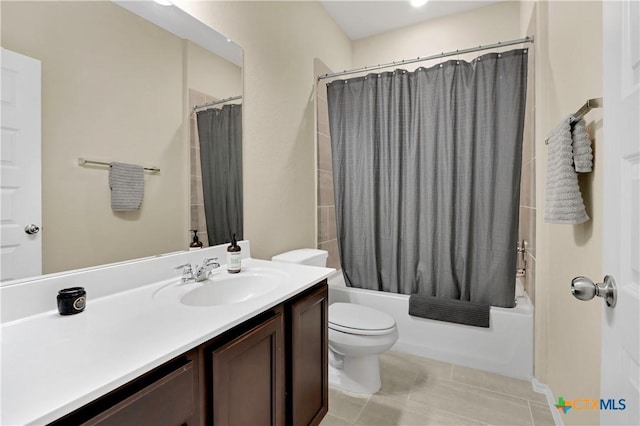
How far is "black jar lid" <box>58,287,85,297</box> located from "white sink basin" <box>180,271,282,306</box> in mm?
344

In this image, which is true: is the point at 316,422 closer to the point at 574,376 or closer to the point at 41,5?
the point at 574,376

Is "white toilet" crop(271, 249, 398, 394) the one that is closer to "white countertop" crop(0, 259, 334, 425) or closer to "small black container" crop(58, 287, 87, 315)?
"white countertop" crop(0, 259, 334, 425)

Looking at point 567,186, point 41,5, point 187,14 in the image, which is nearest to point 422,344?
point 567,186

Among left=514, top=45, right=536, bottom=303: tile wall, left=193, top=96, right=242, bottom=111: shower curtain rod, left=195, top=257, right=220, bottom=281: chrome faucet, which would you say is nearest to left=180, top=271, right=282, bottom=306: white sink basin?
left=195, top=257, right=220, bottom=281: chrome faucet

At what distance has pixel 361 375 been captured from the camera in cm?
182

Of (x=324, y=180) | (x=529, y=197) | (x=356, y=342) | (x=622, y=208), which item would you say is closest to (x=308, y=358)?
(x=356, y=342)

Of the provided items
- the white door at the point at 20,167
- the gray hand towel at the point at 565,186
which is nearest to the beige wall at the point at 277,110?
the white door at the point at 20,167

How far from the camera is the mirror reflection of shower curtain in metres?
1.49

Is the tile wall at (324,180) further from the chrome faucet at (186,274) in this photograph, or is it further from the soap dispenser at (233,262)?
the chrome faucet at (186,274)

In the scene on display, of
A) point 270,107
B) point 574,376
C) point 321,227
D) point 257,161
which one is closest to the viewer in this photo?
point 574,376

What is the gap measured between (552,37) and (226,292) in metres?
2.13

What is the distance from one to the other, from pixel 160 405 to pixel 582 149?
156 centimetres

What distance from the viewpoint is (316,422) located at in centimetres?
136

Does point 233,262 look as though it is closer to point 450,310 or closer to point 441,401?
point 441,401
